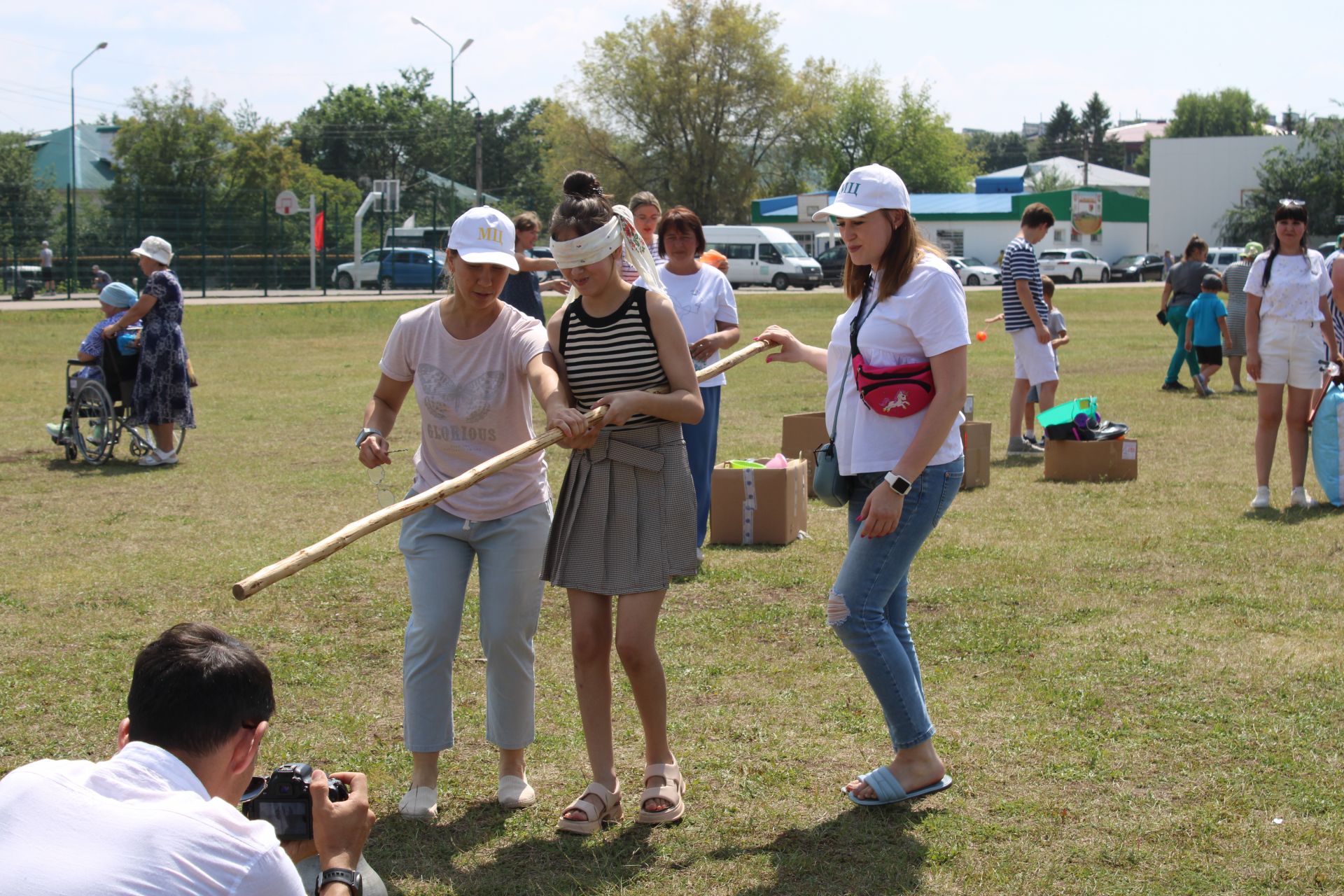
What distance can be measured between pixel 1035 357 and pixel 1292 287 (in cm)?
283

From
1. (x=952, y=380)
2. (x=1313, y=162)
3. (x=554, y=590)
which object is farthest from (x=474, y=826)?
(x=1313, y=162)

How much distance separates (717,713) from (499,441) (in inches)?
57.9

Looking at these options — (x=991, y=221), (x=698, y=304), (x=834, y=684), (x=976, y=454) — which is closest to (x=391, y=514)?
(x=834, y=684)

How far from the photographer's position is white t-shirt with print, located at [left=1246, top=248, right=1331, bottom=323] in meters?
8.00

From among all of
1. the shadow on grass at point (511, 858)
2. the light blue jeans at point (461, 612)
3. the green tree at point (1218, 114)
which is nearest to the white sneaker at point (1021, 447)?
the light blue jeans at point (461, 612)

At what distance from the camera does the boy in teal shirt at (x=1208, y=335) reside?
15.3 m

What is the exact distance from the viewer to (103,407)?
10.9 m

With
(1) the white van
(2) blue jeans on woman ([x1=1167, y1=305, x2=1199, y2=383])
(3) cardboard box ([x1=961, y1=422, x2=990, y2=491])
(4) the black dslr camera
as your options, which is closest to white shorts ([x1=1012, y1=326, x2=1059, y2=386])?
(3) cardboard box ([x1=961, y1=422, x2=990, y2=491])

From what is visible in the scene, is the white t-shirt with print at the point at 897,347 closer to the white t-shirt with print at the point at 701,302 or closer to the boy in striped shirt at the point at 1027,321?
the white t-shirt with print at the point at 701,302

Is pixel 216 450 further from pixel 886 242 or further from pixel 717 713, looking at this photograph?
pixel 886 242

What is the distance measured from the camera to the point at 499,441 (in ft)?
13.6

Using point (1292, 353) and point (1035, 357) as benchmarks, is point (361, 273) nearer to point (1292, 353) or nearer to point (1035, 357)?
point (1035, 357)

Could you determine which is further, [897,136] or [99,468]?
[897,136]

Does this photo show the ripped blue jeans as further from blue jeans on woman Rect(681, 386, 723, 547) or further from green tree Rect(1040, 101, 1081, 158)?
green tree Rect(1040, 101, 1081, 158)
